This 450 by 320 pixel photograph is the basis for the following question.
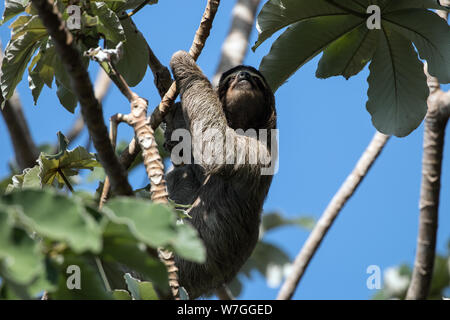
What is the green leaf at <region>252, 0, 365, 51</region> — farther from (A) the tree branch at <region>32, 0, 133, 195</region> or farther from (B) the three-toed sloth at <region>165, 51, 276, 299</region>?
(A) the tree branch at <region>32, 0, 133, 195</region>

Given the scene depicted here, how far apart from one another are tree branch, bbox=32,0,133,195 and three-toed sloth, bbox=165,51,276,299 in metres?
2.93

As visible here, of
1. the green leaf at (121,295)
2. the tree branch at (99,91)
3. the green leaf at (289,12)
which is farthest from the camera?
the tree branch at (99,91)

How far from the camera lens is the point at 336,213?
7688 mm

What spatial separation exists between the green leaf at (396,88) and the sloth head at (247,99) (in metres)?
1.62

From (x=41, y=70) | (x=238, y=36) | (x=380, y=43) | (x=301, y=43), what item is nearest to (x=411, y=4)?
(x=380, y=43)

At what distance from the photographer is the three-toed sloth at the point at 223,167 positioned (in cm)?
594

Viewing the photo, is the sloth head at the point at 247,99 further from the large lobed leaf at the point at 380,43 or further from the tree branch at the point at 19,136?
the tree branch at the point at 19,136

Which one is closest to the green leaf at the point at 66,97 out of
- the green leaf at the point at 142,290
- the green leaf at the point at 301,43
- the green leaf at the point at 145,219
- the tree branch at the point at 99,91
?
the green leaf at the point at 301,43

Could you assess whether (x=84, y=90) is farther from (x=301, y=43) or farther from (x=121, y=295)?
(x=301, y=43)

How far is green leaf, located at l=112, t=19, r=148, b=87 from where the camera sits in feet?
16.4

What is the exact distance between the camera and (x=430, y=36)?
4574mm

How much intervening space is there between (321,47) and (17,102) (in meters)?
4.91
